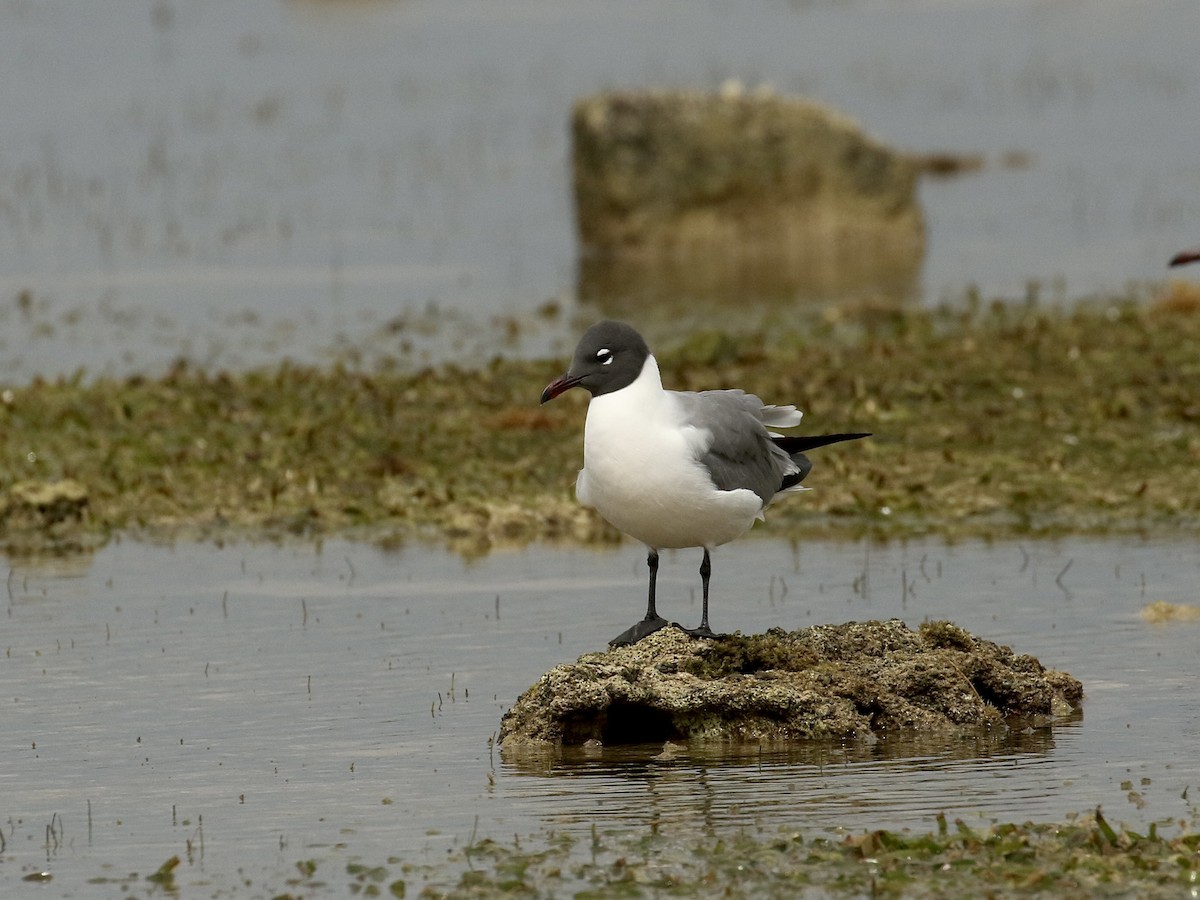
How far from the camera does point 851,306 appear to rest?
87.1 ft

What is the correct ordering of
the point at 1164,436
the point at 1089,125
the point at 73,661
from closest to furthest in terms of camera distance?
the point at 73,661, the point at 1164,436, the point at 1089,125

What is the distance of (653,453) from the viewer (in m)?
10.6

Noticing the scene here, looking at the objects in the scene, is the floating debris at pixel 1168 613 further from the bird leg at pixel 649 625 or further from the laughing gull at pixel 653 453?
the bird leg at pixel 649 625

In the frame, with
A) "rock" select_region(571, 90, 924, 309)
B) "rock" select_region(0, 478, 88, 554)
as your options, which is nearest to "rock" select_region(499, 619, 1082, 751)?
"rock" select_region(0, 478, 88, 554)

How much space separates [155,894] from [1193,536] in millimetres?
9125

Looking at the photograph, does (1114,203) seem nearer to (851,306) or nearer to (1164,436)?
(851,306)

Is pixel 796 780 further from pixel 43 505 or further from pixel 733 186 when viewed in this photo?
pixel 733 186

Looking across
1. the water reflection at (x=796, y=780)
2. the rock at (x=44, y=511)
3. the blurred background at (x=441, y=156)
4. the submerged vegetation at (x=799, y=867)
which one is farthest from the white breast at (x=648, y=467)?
the blurred background at (x=441, y=156)

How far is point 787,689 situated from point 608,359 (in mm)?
1729

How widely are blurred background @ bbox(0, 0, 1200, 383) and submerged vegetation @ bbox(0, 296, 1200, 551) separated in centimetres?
253

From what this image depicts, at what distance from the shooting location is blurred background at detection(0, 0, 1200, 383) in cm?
2955

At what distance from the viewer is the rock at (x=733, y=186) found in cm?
3556

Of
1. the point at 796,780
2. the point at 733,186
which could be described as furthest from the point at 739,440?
the point at 733,186

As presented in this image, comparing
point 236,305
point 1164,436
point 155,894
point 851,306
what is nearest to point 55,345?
point 236,305
